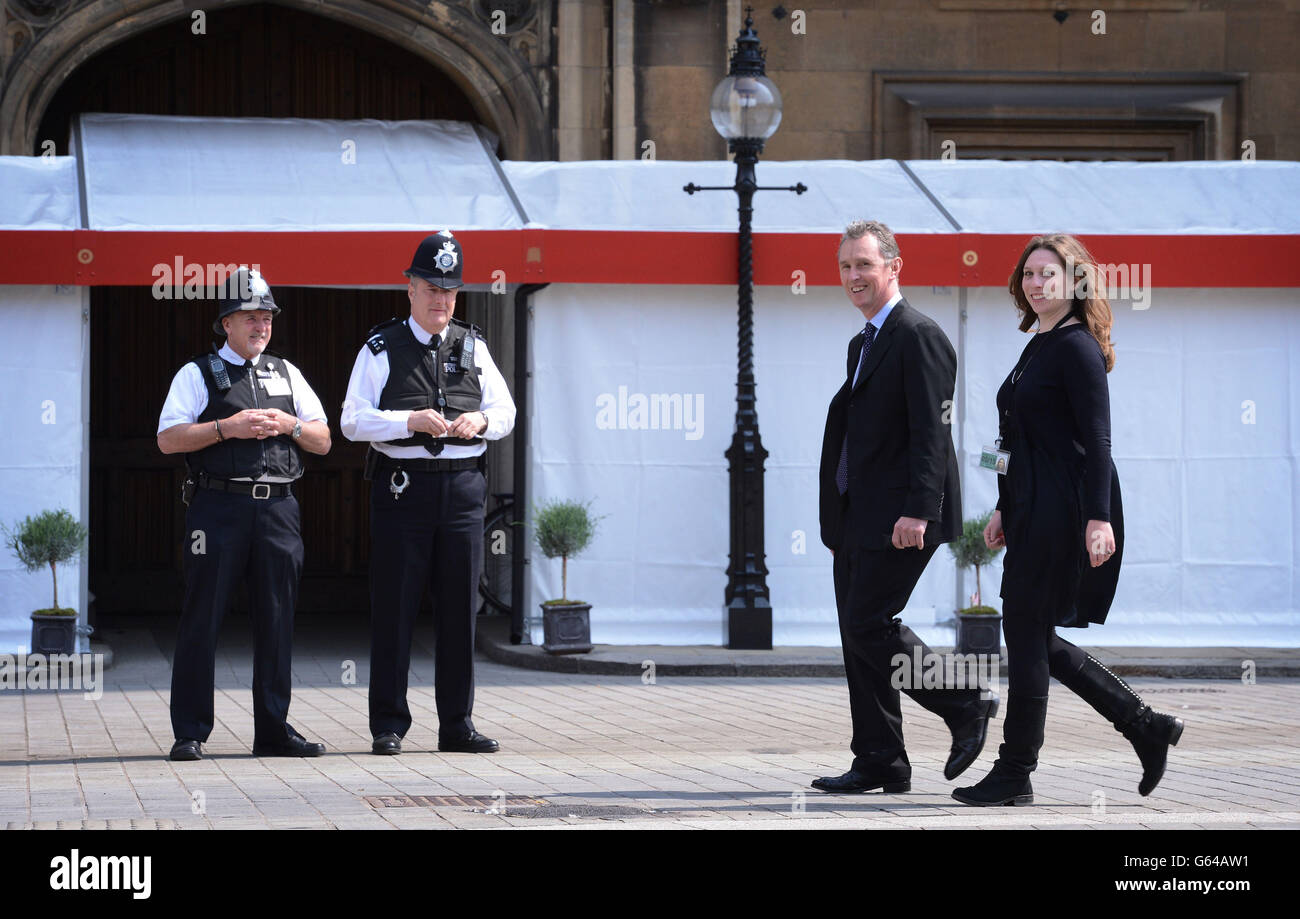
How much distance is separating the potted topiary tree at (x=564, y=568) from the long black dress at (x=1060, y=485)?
6.01 metres

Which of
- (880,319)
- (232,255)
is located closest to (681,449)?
(232,255)

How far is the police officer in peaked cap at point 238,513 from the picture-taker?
793 cm

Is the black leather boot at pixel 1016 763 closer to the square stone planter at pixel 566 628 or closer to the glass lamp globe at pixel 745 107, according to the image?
the square stone planter at pixel 566 628

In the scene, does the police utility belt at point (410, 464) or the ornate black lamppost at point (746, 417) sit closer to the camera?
the police utility belt at point (410, 464)

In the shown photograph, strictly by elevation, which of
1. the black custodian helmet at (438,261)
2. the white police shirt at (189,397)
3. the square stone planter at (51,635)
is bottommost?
the square stone planter at (51,635)

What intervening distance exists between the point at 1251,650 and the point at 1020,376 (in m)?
7.16

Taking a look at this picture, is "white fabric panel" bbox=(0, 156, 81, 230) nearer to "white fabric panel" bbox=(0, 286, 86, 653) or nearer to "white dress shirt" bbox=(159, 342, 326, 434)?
"white fabric panel" bbox=(0, 286, 86, 653)

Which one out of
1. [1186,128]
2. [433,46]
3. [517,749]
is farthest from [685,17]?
[517,749]

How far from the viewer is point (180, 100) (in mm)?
15758

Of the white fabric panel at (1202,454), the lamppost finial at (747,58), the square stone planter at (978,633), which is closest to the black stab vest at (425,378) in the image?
the square stone planter at (978,633)

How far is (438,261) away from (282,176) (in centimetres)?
546

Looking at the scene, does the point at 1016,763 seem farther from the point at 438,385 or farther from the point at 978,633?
the point at 978,633

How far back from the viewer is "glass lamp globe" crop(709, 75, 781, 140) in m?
12.6
